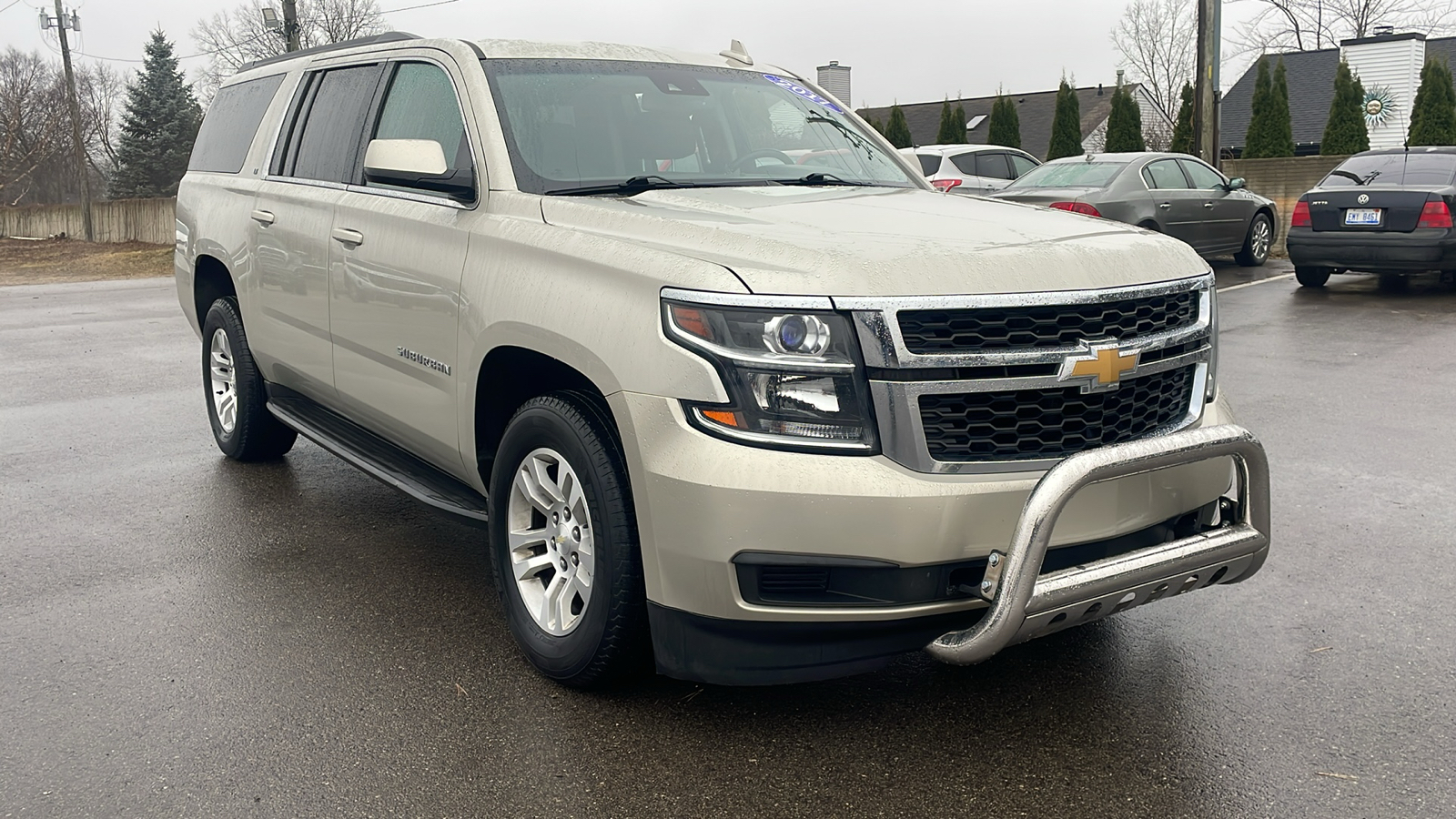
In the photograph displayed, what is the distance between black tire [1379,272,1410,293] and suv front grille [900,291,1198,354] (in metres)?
12.5

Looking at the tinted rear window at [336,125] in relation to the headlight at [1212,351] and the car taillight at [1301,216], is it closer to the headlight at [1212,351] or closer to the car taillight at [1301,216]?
the headlight at [1212,351]

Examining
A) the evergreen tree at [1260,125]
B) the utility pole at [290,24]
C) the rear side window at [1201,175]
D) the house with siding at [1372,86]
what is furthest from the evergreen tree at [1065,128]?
the utility pole at [290,24]

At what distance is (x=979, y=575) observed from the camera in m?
3.05

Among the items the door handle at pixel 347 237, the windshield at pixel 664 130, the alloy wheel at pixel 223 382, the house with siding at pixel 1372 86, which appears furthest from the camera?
the house with siding at pixel 1372 86

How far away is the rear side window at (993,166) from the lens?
59.0 ft

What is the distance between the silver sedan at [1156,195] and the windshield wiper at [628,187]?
10060 mm

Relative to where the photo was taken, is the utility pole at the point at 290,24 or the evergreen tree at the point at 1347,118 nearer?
the utility pole at the point at 290,24

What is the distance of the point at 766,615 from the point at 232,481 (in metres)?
4.09

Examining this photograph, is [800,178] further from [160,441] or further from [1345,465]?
[160,441]

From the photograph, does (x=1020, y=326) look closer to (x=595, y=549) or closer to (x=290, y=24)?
(x=595, y=549)

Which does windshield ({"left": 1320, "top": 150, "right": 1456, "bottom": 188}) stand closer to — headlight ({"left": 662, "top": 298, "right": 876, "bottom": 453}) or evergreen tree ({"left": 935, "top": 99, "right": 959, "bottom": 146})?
headlight ({"left": 662, "top": 298, "right": 876, "bottom": 453})

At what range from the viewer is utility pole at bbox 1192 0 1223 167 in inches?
742

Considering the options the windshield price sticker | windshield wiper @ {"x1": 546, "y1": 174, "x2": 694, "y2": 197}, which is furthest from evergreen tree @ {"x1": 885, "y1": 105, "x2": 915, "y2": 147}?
windshield wiper @ {"x1": 546, "y1": 174, "x2": 694, "y2": 197}

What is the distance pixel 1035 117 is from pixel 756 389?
52.8m
